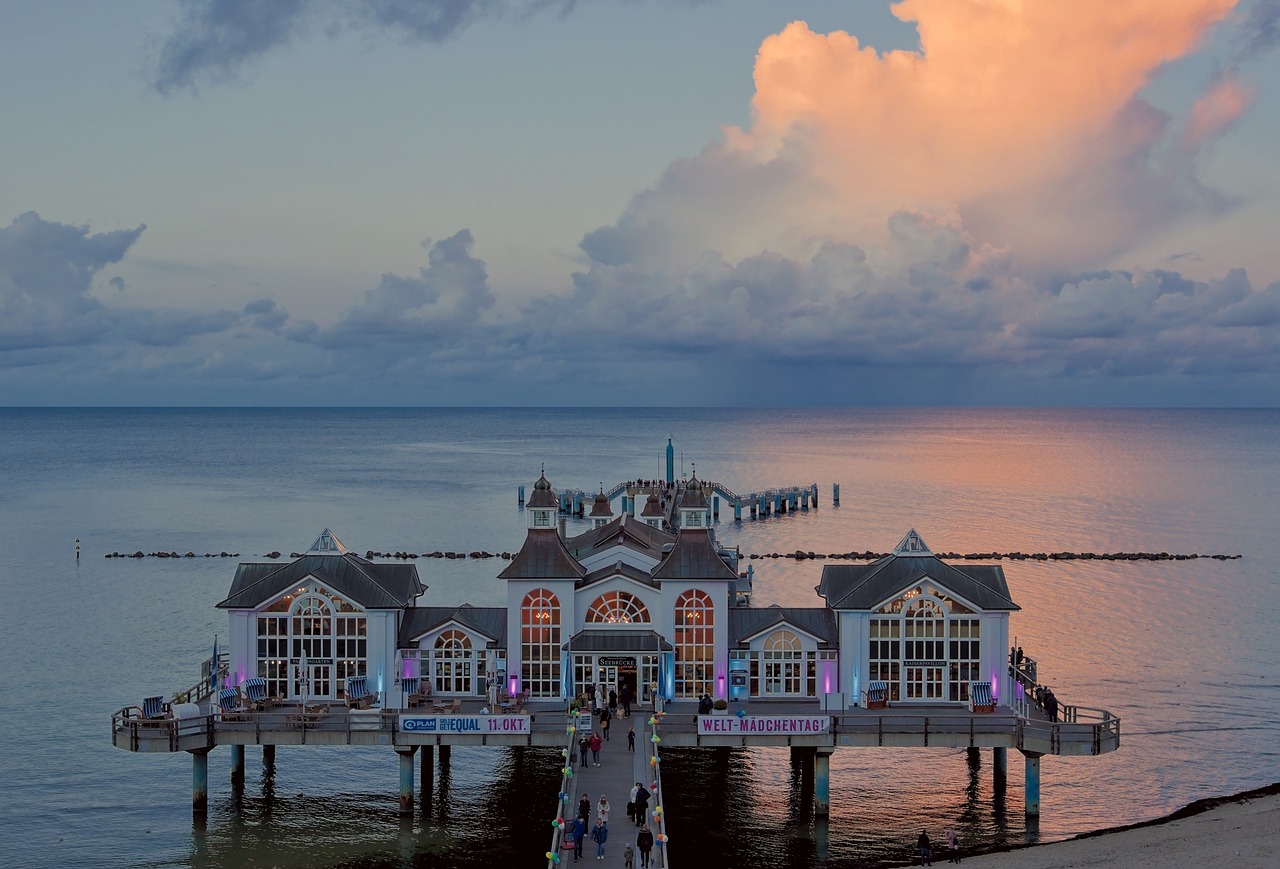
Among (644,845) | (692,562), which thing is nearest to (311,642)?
(692,562)

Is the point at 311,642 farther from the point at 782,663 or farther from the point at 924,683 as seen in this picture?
the point at 924,683

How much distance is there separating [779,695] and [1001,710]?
7390 millimetres

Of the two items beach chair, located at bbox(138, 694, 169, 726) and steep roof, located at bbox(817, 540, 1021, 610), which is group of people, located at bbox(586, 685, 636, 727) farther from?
beach chair, located at bbox(138, 694, 169, 726)

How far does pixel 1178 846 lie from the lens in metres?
39.8

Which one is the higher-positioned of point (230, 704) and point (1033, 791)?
point (230, 704)

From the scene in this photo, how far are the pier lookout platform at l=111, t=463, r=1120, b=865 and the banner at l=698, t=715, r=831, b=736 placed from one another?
44.6 inches

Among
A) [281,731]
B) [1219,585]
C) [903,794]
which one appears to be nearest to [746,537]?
[1219,585]

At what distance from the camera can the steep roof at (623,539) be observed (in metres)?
49.4

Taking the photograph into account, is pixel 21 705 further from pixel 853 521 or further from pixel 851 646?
pixel 853 521

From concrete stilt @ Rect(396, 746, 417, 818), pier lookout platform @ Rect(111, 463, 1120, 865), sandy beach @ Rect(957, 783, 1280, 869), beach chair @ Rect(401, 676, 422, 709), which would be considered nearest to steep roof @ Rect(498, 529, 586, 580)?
pier lookout platform @ Rect(111, 463, 1120, 865)

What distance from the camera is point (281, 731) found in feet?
138

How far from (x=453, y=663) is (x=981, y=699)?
58.7 feet

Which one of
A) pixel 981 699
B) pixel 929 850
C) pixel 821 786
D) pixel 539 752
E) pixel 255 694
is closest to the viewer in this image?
pixel 929 850

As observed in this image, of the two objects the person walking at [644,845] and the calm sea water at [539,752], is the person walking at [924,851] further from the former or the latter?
the person walking at [644,845]
